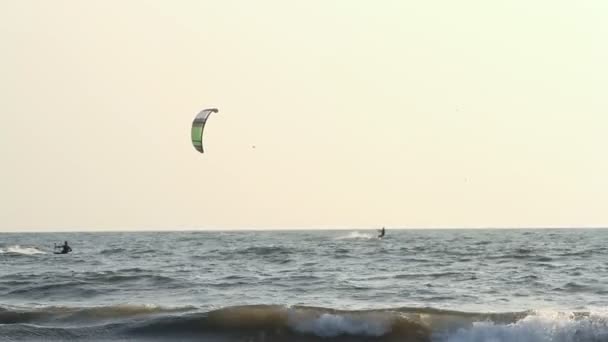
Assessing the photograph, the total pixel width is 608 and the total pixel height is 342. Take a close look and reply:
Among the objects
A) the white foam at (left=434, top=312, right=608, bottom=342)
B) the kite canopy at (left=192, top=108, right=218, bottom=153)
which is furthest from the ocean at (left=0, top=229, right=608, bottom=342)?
the kite canopy at (left=192, top=108, right=218, bottom=153)

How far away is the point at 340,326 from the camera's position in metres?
18.5

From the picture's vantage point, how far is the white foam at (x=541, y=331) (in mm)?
17031

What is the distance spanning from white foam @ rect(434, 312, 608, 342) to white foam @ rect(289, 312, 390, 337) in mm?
1257

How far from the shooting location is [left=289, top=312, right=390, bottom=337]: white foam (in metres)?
18.3

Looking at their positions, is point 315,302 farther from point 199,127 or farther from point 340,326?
point 199,127

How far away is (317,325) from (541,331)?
411cm

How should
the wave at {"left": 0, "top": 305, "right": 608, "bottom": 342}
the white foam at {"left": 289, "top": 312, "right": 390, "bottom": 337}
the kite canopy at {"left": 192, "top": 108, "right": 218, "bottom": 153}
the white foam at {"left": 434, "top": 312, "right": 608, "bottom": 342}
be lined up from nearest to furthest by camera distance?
1. the white foam at {"left": 434, "top": 312, "right": 608, "bottom": 342}
2. the wave at {"left": 0, "top": 305, "right": 608, "bottom": 342}
3. the white foam at {"left": 289, "top": 312, "right": 390, "bottom": 337}
4. the kite canopy at {"left": 192, "top": 108, "right": 218, "bottom": 153}

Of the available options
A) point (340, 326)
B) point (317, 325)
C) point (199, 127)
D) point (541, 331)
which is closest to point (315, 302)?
point (317, 325)

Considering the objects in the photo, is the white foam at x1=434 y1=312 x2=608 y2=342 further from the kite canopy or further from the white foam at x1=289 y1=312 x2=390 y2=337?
the kite canopy

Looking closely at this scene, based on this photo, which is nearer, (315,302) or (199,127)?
(315,302)

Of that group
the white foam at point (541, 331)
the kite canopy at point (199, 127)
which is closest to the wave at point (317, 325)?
the white foam at point (541, 331)

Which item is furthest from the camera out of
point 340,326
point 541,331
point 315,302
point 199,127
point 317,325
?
point 199,127

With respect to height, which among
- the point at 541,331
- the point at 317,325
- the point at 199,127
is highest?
the point at 199,127

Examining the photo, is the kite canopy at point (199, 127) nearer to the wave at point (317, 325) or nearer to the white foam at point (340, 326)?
the wave at point (317, 325)
